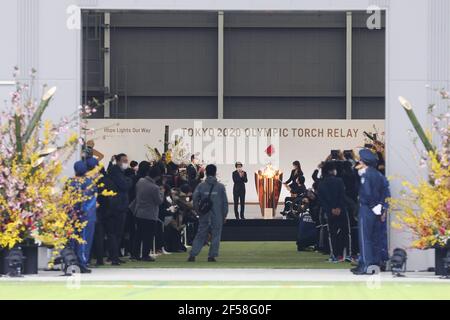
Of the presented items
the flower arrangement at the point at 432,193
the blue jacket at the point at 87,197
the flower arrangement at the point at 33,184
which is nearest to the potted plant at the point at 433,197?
the flower arrangement at the point at 432,193

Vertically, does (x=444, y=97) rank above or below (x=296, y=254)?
above

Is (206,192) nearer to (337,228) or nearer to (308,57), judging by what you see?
(337,228)

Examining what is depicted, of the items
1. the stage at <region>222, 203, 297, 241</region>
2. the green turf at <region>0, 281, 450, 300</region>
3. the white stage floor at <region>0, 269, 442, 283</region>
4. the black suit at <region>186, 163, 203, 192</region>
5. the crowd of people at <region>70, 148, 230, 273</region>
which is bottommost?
the white stage floor at <region>0, 269, 442, 283</region>

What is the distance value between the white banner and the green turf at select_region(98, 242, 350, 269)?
14.1 m

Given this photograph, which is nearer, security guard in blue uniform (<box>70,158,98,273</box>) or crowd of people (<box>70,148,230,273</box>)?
security guard in blue uniform (<box>70,158,98,273</box>)

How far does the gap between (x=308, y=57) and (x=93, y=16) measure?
8.74 m

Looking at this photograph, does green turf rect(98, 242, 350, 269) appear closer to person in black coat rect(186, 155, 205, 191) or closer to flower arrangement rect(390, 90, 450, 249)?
person in black coat rect(186, 155, 205, 191)

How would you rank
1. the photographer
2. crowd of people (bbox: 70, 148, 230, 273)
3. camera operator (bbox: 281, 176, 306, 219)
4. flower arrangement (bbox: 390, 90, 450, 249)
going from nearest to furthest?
flower arrangement (bbox: 390, 90, 450, 249) → crowd of people (bbox: 70, 148, 230, 273) → the photographer → camera operator (bbox: 281, 176, 306, 219)

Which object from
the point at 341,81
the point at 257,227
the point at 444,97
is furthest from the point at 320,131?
the point at 444,97

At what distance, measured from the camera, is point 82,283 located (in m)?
17.9

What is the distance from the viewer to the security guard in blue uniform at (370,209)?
765 inches

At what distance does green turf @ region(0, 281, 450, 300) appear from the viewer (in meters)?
15.5

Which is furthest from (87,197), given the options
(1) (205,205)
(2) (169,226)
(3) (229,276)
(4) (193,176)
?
(4) (193,176)

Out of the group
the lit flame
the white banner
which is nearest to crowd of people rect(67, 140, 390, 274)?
the lit flame
